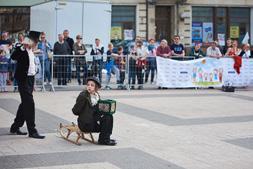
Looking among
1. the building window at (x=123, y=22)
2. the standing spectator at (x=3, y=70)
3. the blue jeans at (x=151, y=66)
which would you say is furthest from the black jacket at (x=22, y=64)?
the building window at (x=123, y=22)

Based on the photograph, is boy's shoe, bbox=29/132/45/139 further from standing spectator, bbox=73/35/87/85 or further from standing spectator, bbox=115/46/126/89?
standing spectator, bbox=115/46/126/89

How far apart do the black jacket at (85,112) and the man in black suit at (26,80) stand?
3.14 ft

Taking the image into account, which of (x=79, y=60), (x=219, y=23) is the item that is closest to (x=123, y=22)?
(x=219, y=23)

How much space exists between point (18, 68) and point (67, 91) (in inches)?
331

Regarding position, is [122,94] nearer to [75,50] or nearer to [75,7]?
[75,50]

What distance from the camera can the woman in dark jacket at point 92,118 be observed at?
9742 millimetres

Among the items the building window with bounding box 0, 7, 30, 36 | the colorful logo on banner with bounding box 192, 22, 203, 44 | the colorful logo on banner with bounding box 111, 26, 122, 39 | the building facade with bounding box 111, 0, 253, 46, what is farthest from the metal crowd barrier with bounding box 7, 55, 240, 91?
the colorful logo on banner with bounding box 192, 22, 203, 44

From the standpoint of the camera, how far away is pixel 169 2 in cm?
3409

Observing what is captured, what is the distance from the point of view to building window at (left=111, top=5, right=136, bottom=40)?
33219mm

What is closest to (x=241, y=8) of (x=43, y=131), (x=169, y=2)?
(x=169, y=2)

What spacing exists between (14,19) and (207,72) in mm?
11622

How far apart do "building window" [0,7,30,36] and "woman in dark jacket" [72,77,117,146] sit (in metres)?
17.3

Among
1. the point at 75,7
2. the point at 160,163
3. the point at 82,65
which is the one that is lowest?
the point at 160,163

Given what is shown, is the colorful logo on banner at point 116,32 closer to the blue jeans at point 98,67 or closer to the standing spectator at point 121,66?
the standing spectator at point 121,66
